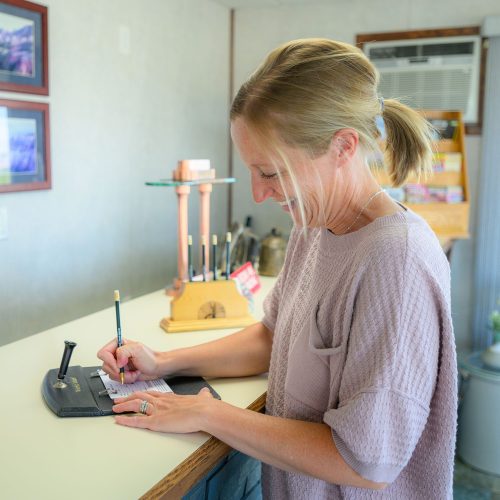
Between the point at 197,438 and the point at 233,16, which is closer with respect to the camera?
the point at 197,438

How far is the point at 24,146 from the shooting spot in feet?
7.79

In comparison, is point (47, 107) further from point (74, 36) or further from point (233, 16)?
point (233, 16)

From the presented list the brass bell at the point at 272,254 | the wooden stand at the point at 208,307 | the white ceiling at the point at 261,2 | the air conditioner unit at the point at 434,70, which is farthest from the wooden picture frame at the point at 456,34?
the wooden stand at the point at 208,307

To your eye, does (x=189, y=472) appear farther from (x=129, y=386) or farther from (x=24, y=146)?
(x=24, y=146)

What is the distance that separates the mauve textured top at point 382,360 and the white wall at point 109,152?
5.53ft

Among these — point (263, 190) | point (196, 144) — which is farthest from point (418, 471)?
point (196, 144)

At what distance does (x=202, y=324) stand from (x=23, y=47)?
4.36 ft

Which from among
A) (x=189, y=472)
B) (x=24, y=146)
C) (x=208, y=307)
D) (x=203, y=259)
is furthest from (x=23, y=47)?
(x=189, y=472)

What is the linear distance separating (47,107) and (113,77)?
1.52 ft

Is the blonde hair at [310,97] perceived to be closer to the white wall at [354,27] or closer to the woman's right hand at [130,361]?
the woman's right hand at [130,361]

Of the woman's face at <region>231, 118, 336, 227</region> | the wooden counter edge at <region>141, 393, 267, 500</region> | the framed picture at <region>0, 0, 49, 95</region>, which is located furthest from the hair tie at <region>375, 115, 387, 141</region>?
the framed picture at <region>0, 0, 49, 95</region>

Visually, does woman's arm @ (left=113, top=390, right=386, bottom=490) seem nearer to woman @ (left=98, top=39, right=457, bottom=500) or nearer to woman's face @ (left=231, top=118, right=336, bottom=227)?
woman @ (left=98, top=39, right=457, bottom=500)

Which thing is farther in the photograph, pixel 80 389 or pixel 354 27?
pixel 354 27

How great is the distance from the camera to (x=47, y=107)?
2438mm
